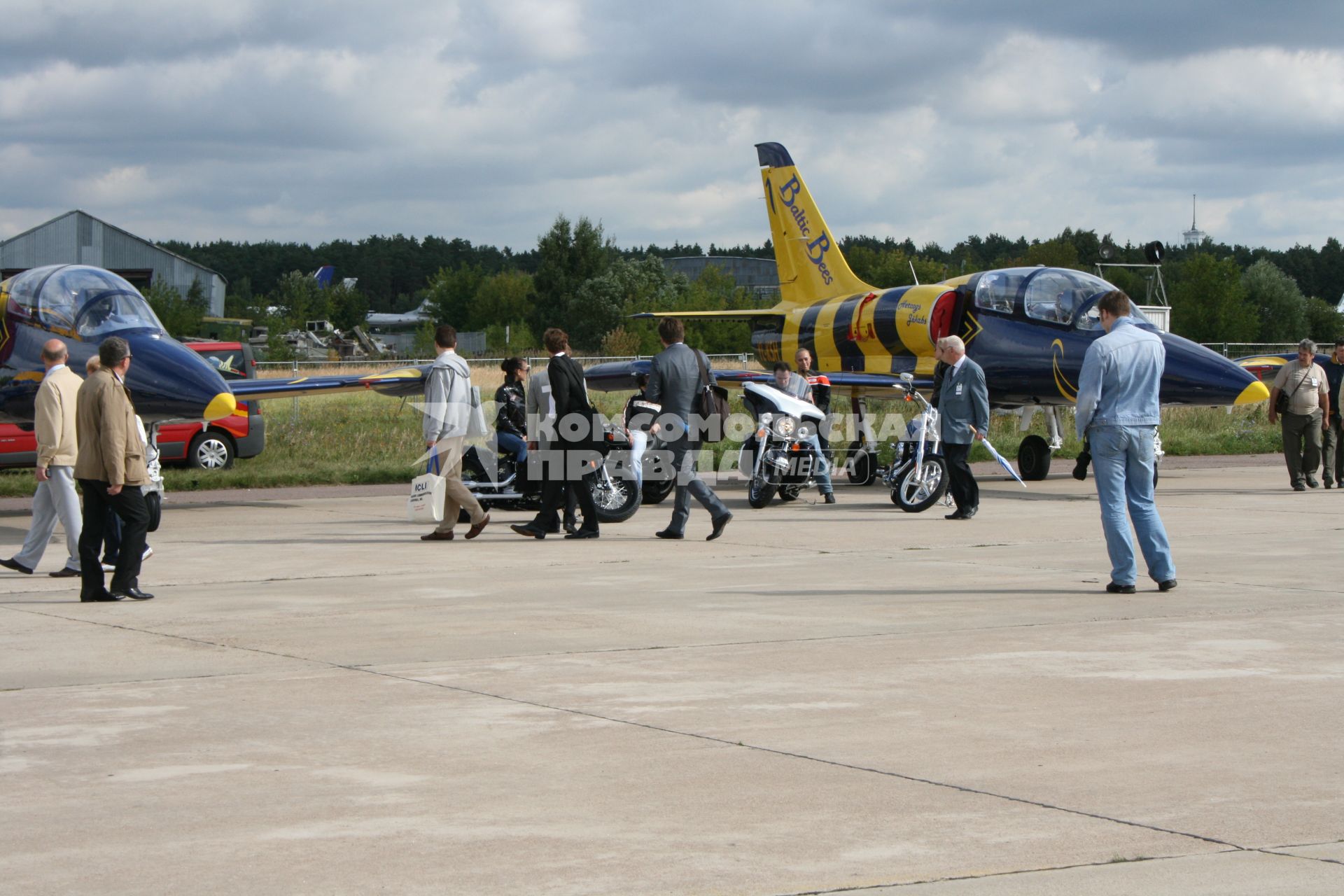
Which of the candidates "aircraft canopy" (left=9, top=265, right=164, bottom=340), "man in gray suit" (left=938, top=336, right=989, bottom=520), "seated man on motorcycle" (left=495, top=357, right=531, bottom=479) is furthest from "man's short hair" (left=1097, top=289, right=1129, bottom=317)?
"aircraft canopy" (left=9, top=265, right=164, bottom=340)

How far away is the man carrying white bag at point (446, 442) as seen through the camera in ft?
42.5

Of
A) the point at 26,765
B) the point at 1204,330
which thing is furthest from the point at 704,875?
the point at 1204,330

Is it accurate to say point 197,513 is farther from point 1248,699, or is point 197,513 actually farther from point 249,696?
point 1248,699

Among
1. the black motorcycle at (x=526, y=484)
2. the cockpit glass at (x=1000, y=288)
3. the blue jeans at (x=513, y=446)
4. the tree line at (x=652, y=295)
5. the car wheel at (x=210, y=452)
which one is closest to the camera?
the blue jeans at (x=513, y=446)

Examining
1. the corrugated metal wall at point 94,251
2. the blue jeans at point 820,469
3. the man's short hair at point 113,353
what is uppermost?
the corrugated metal wall at point 94,251

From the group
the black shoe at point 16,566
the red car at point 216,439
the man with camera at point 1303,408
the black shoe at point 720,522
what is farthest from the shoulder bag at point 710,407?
the red car at point 216,439

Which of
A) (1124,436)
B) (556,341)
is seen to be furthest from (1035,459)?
(1124,436)

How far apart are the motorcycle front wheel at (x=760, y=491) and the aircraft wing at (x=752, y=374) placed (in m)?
2.93

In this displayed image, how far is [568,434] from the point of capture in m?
13.2

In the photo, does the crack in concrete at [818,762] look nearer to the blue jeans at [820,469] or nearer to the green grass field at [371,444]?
the blue jeans at [820,469]

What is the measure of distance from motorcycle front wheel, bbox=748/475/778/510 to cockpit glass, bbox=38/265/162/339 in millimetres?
6890

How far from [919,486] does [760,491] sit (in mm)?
1799

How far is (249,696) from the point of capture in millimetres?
6477

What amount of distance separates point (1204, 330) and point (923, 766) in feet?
247
